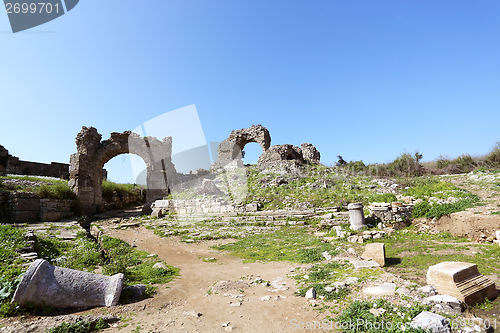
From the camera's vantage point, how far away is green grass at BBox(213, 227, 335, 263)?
7.09 metres

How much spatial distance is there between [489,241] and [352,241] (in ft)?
12.1

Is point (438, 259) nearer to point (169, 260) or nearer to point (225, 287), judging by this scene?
point (225, 287)

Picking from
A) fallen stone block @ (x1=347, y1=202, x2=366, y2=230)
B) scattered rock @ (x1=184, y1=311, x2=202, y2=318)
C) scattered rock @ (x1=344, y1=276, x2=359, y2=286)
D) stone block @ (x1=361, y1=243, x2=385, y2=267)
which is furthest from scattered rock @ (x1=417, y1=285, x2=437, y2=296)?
fallen stone block @ (x1=347, y1=202, x2=366, y2=230)

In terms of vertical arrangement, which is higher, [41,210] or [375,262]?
[41,210]

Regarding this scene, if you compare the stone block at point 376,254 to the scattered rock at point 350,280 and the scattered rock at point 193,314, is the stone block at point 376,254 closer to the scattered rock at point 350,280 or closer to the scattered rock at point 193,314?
the scattered rock at point 350,280

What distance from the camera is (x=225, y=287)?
15.9 ft

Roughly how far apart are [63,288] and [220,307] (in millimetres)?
2527

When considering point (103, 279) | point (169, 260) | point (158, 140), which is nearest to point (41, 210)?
point (158, 140)

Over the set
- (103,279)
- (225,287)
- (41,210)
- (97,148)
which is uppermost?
(97,148)

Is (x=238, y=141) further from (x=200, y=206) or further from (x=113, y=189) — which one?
(x=113, y=189)

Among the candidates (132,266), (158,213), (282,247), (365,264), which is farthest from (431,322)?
(158,213)

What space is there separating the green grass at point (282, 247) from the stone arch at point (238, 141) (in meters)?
15.2

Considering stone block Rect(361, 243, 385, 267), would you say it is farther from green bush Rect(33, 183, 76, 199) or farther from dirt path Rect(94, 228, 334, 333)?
green bush Rect(33, 183, 76, 199)

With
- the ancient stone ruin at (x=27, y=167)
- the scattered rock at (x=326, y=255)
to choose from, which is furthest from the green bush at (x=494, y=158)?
the ancient stone ruin at (x=27, y=167)
